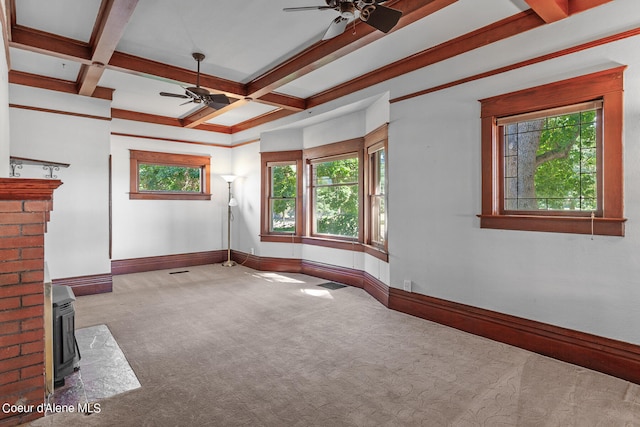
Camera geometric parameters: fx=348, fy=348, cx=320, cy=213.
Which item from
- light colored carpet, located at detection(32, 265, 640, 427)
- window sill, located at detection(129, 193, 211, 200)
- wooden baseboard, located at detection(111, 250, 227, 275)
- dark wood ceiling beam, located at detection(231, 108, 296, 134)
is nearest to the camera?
light colored carpet, located at detection(32, 265, 640, 427)

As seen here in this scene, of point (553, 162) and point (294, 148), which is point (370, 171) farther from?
point (553, 162)

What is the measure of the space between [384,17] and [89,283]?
5.13m

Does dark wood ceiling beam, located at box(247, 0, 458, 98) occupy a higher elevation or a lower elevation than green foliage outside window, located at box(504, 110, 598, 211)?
higher

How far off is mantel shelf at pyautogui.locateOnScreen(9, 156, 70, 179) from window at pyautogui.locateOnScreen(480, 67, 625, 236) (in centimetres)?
514

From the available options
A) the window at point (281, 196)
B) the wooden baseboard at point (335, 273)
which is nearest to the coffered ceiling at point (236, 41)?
the window at point (281, 196)

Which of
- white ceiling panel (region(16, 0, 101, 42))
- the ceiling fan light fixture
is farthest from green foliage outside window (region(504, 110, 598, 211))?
white ceiling panel (region(16, 0, 101, 42))

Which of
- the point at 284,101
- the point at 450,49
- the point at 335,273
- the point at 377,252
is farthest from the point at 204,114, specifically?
the point at 450,49

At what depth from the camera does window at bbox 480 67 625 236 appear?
266 cm

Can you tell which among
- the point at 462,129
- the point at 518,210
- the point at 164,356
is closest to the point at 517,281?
the point at 518,210

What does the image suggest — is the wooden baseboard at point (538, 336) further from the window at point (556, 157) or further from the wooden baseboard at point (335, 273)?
the wooden baseboard at point (335, 273)

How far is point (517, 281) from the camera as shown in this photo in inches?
125

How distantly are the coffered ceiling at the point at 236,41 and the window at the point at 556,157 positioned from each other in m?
0.62

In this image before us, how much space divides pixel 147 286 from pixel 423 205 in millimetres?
4337

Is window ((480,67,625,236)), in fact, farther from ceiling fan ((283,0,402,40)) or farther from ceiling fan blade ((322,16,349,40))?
ceiling fan blade ((322,16,349,40))
